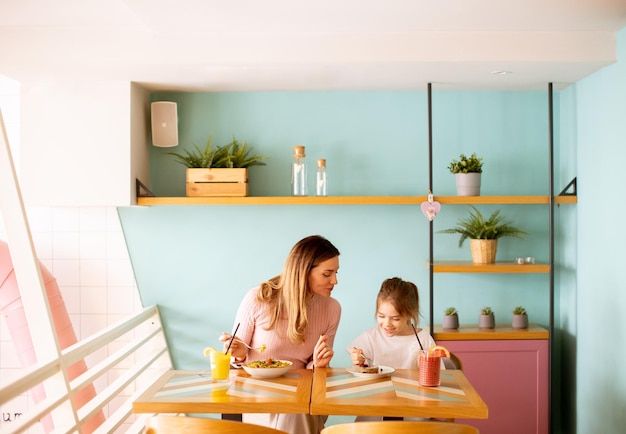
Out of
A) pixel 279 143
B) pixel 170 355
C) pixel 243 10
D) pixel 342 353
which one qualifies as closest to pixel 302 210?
pixel 279 143

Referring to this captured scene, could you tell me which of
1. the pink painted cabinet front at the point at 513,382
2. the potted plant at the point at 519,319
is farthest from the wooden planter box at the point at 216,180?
the potted plant at the point at 519,319

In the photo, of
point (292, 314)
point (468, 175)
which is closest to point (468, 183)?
point (468, 175)

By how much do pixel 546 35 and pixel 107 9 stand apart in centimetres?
198

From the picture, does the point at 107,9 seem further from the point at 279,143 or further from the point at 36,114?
the point at 279,143

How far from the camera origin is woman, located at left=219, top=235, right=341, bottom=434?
3.20 metres

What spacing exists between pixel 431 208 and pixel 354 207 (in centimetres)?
51

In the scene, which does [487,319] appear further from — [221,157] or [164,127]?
[164,127]

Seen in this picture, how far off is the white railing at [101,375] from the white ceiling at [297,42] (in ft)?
4.30

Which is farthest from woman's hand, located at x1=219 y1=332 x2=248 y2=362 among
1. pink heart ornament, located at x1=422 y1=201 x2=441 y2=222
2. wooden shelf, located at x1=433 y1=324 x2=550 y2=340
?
pink heart ornament, located at x1=422 y1=201 x2=441 y2=222

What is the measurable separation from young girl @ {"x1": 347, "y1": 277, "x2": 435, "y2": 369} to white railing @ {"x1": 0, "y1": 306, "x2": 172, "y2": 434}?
1.12m

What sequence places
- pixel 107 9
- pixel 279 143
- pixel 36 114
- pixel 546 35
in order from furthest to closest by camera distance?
pixel 279 143 → pixel 36 114 → pixel 546 35 → pixel 107 9

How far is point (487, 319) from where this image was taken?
425cm

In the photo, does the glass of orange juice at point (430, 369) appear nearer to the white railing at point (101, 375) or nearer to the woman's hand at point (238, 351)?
the woman's hand at point (238, 351)

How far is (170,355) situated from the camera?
453cm
